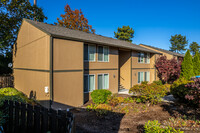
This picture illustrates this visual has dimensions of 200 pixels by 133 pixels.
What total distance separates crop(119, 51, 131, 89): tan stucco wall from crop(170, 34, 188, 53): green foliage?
51.8 m

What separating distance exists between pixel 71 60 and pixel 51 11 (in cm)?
2221

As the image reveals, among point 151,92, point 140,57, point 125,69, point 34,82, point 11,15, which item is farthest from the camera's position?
point 11,15

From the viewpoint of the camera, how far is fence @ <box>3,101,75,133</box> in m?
3.17

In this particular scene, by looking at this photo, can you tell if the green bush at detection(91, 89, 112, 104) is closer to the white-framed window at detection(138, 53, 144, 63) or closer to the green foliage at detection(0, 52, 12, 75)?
the white-framed window at detection(138, 53, 144, 63)

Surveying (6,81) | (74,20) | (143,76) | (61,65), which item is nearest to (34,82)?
(61,65)

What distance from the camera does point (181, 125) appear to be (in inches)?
210

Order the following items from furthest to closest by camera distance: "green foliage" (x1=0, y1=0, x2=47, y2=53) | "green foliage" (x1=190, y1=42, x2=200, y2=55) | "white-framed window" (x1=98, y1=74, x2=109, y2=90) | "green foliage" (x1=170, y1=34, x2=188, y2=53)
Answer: "green foliage" (x1=170, y1=34, x2=188, y2=53)
"green foliage" (x1=190, y1=42, x2=200, y2=55)
"green foliage" (x1=0, y1=0, x2=47, y2=53)
"white-framed window" (x1=98, y1=74, x2=109, y2=90)

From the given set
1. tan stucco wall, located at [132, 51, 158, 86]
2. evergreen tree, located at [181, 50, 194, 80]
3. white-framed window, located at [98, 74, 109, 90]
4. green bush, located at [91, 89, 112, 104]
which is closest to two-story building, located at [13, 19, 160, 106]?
white-framed window, located at [98, 74, 109, 90]

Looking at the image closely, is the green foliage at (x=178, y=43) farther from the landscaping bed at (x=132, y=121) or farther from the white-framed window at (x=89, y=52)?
the landscaping bed at (x=132, y=121)

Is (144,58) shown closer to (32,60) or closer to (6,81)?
(32,60)

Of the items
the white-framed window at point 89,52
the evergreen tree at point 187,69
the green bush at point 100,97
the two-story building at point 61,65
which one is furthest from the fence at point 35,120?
the evergreen tree at point 187,69

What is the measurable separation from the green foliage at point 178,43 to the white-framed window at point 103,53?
184 feet

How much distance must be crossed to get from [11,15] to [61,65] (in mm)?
16206

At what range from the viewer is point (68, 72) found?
8938 millimetres
